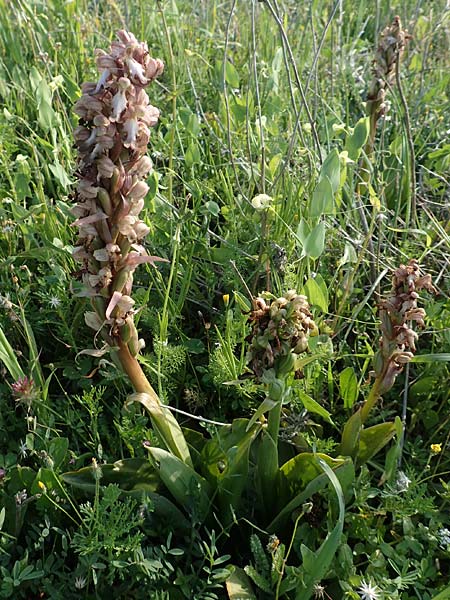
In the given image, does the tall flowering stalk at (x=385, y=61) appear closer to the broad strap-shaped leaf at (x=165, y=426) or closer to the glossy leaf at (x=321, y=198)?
the glossy leaf at (x=321, y=198)

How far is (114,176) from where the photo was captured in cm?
97

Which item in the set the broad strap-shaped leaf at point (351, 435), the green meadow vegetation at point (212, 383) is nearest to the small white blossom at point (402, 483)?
the green meadow vegetation at point (212, 383)

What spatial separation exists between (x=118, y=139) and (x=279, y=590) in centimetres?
86

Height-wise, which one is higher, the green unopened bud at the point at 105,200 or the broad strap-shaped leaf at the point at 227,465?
the green unopened bud at the point at 105,200

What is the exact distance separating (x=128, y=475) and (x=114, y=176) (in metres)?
0.64

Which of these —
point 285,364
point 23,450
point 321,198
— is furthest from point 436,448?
point 23,450

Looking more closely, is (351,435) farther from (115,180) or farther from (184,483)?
(115,180)

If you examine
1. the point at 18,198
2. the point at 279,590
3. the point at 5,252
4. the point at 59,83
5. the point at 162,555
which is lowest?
the point at 279,590

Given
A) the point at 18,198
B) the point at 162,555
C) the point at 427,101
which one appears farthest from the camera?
the point at 427,101

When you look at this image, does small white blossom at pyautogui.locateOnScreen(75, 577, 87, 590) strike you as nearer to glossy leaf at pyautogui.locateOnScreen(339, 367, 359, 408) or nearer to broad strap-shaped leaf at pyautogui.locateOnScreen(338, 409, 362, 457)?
broad strap-shaped leaf at pyautogui.locateOnScreen(338, 409, 362, 457)

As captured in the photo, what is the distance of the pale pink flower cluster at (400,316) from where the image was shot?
3.80 ft

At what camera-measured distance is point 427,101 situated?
2.61m

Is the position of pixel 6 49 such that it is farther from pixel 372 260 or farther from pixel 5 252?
pixel 372 260

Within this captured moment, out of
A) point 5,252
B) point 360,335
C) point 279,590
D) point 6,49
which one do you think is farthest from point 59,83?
point 279,590
